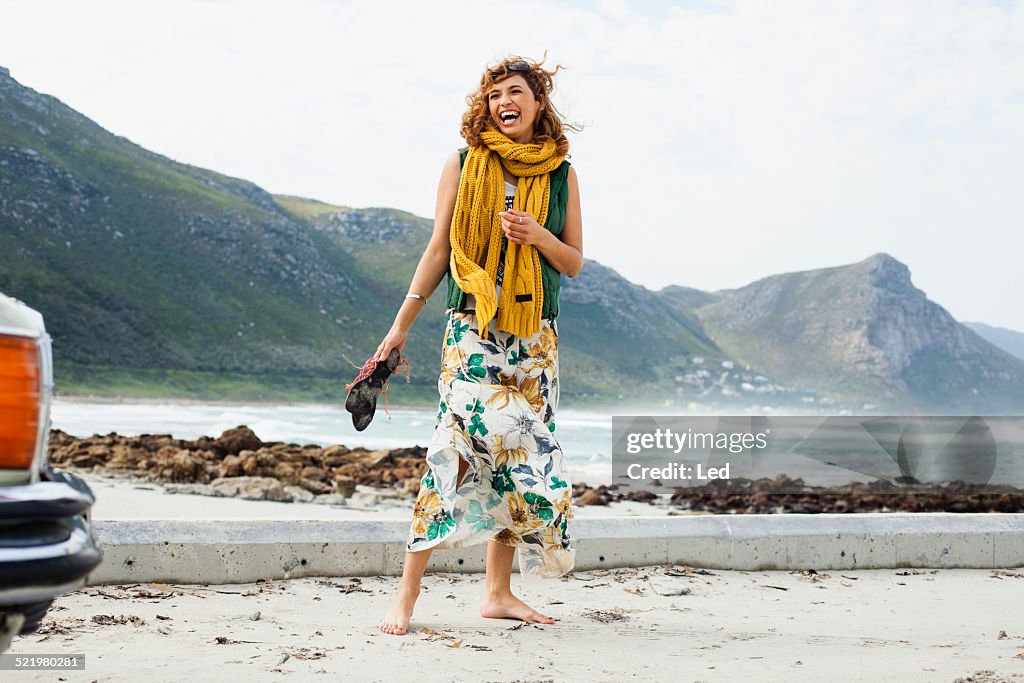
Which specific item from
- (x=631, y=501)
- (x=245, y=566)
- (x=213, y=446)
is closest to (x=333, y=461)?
(x=213, y=446)

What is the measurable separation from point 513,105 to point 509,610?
178 centimetres

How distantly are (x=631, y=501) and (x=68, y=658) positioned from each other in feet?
15.4

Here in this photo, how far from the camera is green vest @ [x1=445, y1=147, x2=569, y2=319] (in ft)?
11.3

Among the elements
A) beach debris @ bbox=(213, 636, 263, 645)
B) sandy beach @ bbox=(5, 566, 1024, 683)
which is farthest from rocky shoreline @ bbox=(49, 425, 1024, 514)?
beach debris @ bbox=(213, 636, 263, 645)

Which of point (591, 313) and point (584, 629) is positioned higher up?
point (591, 313)

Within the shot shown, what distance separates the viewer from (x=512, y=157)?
11.4ft

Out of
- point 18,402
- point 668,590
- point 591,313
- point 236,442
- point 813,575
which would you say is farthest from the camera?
point 591,313

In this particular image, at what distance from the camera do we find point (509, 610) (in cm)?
354

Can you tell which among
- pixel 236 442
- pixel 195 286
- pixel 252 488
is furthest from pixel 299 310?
pixel 252 488

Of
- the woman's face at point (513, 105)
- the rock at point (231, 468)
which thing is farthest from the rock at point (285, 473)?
the woman's face at point (513, 105)

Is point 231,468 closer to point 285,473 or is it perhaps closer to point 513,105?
point 285,473

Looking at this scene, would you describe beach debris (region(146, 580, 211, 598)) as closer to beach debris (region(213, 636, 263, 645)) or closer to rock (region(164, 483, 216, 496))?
beach debris (region(213, 636, 263, 645))

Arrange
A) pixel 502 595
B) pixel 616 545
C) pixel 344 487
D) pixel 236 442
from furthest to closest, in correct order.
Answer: pixel 236 442 < pixel 344 487 < pixel 616 545 < pixel 502 595

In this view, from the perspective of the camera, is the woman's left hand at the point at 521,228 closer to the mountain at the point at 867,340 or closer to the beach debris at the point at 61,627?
the beach debris at the point at 61,627
